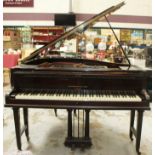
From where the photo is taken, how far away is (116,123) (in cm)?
436

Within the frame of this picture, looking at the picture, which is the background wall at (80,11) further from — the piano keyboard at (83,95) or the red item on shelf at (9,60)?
the piano keyboard at (83,95)

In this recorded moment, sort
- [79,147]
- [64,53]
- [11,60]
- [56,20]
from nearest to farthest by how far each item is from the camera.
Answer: [79,147] < [11,60] < [64,53] < [56,20]

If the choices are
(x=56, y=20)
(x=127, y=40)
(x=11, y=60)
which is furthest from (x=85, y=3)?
(x=11, y=60)

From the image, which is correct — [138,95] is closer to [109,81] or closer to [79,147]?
[109,81]

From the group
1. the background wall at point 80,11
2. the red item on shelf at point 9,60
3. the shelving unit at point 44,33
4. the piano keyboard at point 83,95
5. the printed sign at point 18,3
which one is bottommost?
the piano keyboard at point 83,95

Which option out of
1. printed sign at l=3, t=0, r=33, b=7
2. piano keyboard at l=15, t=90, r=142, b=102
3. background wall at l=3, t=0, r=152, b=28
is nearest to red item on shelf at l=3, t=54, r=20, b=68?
background wall at l=3, t=0, r=152, b=28

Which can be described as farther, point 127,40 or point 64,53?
point 127,40

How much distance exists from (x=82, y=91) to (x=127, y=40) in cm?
Result: 670

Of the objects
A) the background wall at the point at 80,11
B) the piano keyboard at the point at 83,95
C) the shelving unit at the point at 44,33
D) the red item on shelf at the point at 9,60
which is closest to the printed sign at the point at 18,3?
the background wall at the point at 80,11

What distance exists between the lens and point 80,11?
9047 millimetres

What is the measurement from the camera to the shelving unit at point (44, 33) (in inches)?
354

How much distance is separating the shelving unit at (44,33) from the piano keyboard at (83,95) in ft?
21.1

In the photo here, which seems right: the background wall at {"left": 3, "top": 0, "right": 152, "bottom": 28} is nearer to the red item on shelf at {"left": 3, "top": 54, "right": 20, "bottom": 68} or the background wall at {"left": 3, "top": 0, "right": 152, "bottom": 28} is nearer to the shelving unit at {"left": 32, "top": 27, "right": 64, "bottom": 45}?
the shelving unit at {"left": 32, "top": 27, "right": 64, "bottom": 45}

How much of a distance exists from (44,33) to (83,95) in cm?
675
